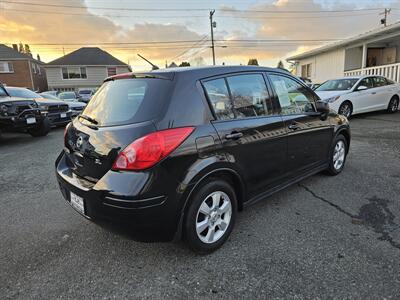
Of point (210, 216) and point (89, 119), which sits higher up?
point (89, 119)

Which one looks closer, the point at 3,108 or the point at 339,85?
the point at 3,108

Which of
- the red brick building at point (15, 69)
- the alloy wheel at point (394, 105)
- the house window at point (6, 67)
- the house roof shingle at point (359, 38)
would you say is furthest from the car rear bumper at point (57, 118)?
the house window at point (6, 67)

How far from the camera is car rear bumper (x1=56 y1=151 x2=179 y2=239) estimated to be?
2.13 meters

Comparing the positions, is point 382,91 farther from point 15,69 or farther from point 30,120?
point 15,69

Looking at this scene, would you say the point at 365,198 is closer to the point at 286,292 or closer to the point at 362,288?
the point at 362,288

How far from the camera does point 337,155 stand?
4457mm

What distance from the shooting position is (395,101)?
11.4 m

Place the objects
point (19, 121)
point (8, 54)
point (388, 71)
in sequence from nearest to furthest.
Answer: point (19, 121) → point (388, 71) → point (8, 54)

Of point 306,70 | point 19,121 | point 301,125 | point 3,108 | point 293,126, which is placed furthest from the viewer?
point 306,70

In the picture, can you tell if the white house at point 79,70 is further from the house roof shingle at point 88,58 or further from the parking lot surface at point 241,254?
the parking lot surface at point 241,254

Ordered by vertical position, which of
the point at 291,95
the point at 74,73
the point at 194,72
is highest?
the point at 74,73

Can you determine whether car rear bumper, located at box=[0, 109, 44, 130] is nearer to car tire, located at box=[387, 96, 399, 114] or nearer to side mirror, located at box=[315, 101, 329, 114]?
side mirror, located at box=[315, 101, 329, 114]

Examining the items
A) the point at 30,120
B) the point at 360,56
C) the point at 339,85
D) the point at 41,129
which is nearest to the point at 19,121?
the point at 30,120

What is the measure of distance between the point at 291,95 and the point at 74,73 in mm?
36569
